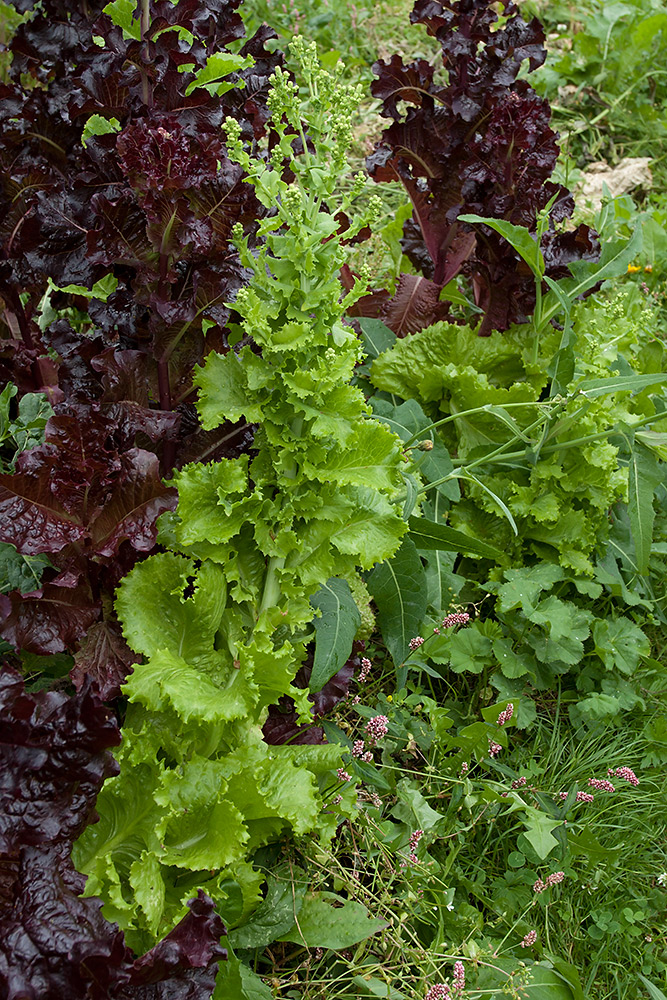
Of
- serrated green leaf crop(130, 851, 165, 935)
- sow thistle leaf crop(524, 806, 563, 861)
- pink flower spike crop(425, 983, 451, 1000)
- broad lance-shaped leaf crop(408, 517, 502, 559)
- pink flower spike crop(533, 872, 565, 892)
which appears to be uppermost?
broad lance-shaped leaf crop(408, 517, 502, 559)

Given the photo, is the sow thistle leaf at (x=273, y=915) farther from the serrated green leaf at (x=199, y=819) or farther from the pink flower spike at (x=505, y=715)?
the pink flower spike at (x=505, y=715)

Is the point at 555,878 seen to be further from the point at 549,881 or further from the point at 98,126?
the point at 98,126

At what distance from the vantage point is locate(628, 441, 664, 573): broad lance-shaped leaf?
2.53 metres

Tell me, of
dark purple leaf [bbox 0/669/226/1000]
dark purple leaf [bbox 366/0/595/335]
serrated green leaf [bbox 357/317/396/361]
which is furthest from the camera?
serrated green leaf [bbox 357/317/396/361]

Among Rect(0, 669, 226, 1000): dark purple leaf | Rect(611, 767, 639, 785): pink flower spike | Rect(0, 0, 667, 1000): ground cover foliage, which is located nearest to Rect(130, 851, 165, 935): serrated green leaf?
Rect(0, 0, 667, 1000): ground cover foliage

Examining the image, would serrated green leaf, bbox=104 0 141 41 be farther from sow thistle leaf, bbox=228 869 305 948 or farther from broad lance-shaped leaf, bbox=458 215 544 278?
sow thistle leaf, bbox=228 869 305 948

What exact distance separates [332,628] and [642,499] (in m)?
1.05

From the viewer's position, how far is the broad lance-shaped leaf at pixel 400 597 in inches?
95.7

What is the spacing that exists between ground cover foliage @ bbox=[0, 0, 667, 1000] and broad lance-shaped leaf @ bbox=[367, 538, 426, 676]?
0.03ft

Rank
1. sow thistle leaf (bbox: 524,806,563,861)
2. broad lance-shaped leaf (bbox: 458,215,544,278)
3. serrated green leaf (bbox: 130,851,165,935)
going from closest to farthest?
serrated green leaf (bbox: 130,851,165,935), sow thistle leaf (bbox: 524,806,563,861), broad lance-shaped leaf (bbox: 458,215,544,278)

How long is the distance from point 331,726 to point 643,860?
3.12 ft

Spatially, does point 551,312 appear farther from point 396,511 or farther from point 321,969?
point 321,969

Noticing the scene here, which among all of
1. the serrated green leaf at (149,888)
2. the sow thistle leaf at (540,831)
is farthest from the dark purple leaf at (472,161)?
the serrated green leaf at (149,888)

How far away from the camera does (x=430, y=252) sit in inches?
124
